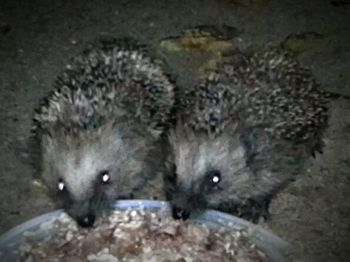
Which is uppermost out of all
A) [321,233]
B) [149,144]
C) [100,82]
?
[100,82]

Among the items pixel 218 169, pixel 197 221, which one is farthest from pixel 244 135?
pixel 197 221

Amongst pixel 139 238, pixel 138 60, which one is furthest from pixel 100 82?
pixel 139 238

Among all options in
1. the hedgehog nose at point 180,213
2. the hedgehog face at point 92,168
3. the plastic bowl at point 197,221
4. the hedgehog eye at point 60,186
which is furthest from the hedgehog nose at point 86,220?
the hedgehog nose at point 180,213

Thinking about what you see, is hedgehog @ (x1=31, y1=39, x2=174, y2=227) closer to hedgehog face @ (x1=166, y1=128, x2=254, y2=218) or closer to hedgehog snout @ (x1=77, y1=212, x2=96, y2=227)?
hedgehog snout @ (x1=77, y1=212, x2=96, y2=227)

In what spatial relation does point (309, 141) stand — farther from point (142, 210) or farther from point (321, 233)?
point (142, 210)

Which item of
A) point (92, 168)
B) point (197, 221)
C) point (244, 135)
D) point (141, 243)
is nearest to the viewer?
point (141, 243)

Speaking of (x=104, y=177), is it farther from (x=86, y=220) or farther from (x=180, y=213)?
(x=180, y=213)
